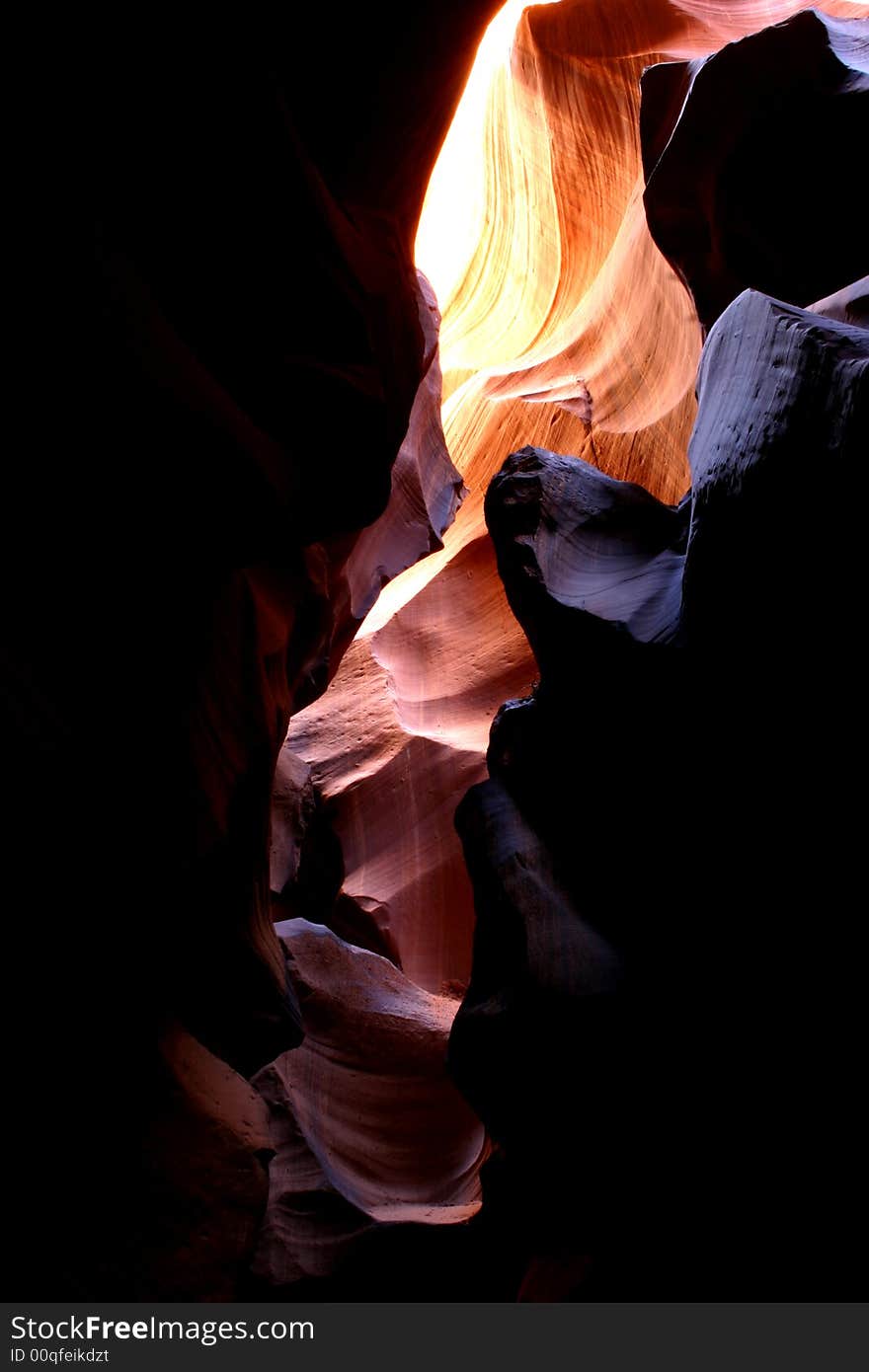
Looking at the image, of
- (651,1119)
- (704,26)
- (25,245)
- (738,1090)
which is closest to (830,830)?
(738,1090)

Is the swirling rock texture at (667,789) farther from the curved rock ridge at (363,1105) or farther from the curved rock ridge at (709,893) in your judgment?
the curved rock ridge at (363,1105)

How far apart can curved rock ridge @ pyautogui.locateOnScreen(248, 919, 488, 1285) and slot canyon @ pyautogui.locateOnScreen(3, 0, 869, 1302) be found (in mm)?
37

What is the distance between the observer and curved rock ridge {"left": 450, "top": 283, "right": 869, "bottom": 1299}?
2.40 metres

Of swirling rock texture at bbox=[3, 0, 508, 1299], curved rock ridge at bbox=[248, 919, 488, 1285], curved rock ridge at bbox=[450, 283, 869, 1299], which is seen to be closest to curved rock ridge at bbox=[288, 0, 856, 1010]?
curved rock ridge at bbox=[248, 919, 488, 1285]

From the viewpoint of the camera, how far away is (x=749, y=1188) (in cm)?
272

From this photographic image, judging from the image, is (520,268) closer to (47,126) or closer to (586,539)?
(586,539)

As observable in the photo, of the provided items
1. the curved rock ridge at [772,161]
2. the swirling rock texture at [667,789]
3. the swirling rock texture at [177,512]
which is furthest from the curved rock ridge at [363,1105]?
the curved rock ridge at [772,161]

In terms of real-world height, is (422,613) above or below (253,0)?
below

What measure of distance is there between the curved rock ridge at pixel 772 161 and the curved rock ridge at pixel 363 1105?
3462 mm

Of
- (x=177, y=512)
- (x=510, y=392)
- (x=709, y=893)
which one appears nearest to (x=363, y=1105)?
(x=709, y=893)

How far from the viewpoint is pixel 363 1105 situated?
4.55 m

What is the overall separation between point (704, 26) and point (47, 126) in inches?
266

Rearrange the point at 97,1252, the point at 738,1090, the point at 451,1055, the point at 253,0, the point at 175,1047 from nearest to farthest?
the point at 253,0, the point at 97,1252, the point at 738,1090, the point at 175,1047, the point at 451,1055

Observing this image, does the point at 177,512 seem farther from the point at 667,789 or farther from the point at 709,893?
the point at 709,893
